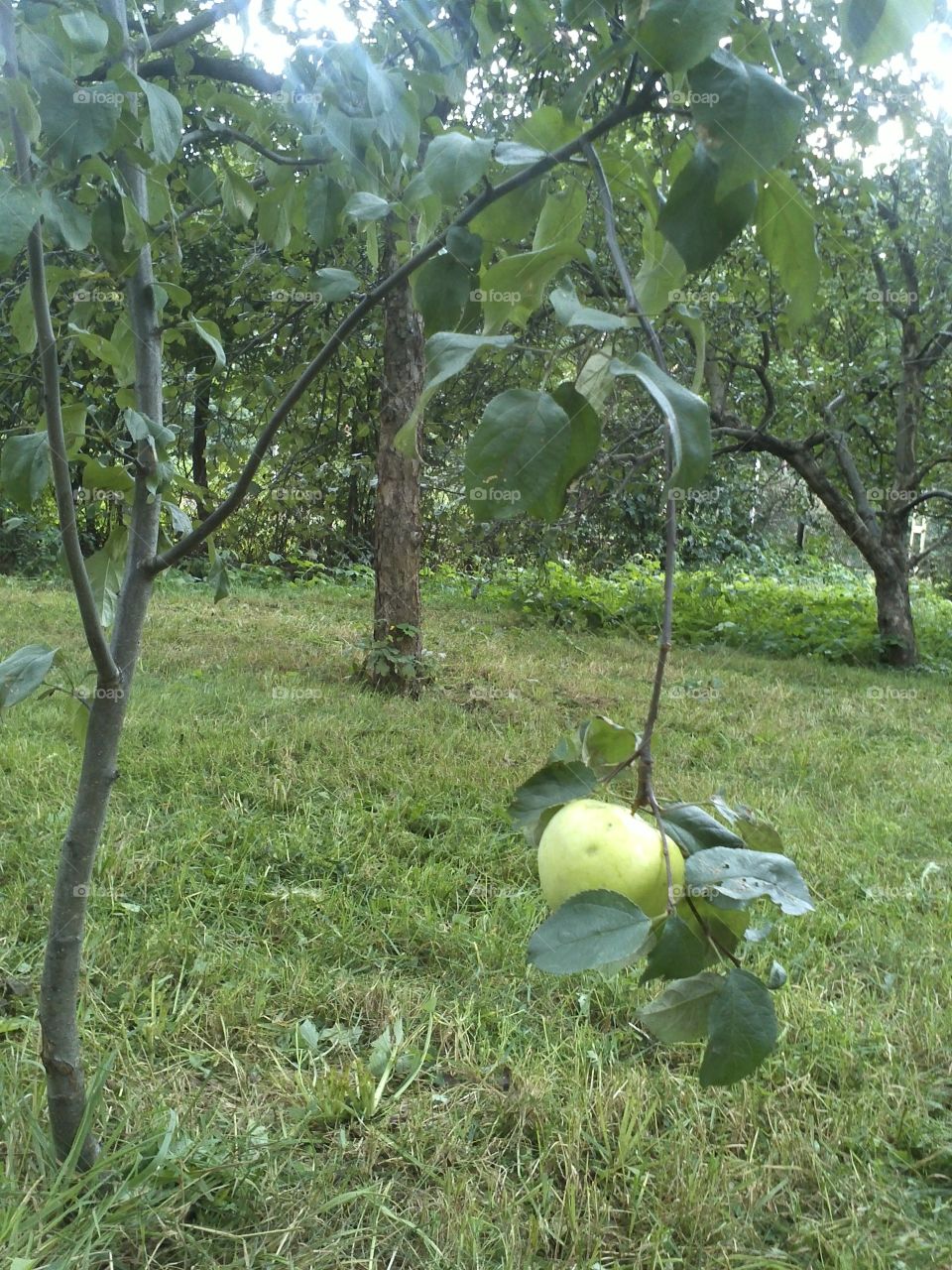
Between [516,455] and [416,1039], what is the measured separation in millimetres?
1711

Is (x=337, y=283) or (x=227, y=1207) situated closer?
(x=337, y=283)

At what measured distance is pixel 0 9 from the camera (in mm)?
829

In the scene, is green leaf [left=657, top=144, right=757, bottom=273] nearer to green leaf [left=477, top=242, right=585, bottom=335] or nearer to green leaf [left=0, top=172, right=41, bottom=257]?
green leaf [left=477, top=242, right=585, bottom=335]

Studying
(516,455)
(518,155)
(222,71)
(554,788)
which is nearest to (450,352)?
(516,455)

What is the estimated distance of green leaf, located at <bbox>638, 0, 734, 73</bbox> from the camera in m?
0.48

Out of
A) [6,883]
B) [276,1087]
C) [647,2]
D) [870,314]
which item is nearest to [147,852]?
[6,883]

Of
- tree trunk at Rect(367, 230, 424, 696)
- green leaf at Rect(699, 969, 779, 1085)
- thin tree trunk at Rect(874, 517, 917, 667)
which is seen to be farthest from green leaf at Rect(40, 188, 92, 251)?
thin tree trunk at Rect(874, 517, 917, 667)

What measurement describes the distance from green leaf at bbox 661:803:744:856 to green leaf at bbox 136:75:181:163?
0.74 metres

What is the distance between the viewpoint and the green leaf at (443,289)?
2.21 ft

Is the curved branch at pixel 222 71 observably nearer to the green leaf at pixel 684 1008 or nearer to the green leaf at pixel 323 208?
the green leaf at pixel 323 208

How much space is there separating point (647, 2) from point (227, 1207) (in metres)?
1.64

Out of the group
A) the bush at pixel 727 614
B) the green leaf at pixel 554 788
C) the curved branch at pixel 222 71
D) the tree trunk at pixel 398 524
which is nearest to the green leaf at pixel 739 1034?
the green leaf at pixel 554 788

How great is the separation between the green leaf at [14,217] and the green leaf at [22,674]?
17.2 inches

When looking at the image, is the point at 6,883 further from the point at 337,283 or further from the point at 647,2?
the point at 647,2
